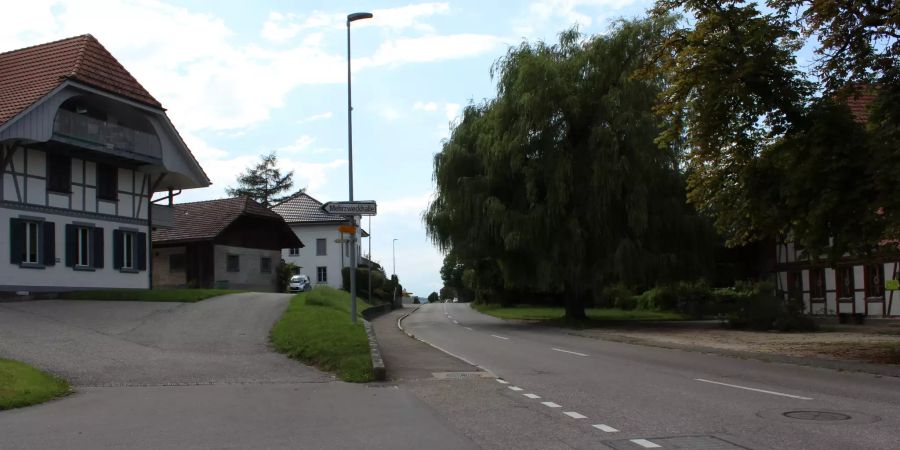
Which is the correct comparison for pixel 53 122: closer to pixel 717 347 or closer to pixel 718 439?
pixel 717 347

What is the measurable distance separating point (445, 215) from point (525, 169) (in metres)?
5.17

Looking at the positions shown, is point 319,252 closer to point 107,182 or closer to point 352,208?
point 107,182

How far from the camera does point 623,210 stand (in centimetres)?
3158

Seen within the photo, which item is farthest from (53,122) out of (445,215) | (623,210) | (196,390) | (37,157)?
(623,210)

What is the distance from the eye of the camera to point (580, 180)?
104 feet

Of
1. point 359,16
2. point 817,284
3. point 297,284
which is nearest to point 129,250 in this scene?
point 359,16

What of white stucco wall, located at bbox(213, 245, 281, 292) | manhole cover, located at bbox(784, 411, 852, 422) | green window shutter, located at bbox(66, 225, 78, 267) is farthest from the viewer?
white stucco wall, located at bbox(213, 245, 281, 292)

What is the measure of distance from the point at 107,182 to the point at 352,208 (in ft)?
58.3

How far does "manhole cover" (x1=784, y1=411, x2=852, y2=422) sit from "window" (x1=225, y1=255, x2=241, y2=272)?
4110 cm

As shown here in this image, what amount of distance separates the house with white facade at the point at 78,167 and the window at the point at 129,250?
4 cm

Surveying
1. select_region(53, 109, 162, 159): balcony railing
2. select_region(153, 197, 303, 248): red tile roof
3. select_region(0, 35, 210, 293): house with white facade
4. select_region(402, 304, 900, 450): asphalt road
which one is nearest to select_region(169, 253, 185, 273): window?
select_region(153, 197, 303, 248): red tile roof

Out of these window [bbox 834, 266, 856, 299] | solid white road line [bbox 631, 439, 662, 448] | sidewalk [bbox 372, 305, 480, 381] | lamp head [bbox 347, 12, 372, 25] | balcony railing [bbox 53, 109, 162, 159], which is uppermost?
lamp head [bbox 347, 12, 372, 25]

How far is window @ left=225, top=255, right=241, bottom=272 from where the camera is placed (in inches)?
1825

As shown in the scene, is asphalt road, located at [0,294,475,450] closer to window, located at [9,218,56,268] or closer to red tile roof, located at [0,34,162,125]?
window, located at [9,218,56,268]
